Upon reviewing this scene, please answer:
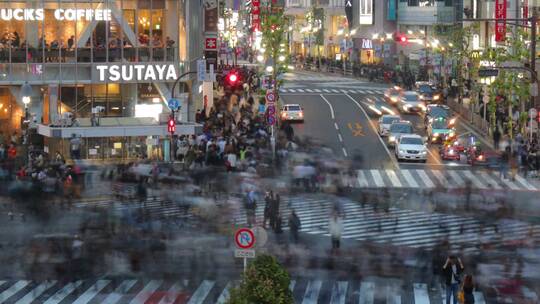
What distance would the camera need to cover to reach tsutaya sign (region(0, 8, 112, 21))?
5131 centimetres

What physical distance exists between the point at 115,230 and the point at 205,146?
17.6 m

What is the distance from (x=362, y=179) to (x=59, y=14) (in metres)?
16.9

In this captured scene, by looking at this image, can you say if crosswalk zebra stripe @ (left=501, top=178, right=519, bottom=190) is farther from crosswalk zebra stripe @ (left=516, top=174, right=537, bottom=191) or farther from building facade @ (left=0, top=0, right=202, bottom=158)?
building facade @ (left=0, top=0, right=202, bottom=158)

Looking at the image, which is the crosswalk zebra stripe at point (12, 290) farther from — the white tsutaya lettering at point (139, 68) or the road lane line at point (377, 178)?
the white tsutaya lettering at point (139, 68)

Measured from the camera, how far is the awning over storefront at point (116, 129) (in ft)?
146

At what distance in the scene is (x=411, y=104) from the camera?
67.9 metres

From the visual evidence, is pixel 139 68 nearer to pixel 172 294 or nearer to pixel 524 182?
pixel 524 182

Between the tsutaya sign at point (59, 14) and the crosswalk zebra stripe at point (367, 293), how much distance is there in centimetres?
3003

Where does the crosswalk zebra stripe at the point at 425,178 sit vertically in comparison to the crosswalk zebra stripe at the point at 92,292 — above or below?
above

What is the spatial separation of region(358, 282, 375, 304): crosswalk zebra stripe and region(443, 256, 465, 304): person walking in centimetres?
164

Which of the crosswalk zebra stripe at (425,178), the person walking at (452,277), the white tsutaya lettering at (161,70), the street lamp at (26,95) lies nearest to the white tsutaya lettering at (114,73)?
the white tsutaya lettering at (161,70)

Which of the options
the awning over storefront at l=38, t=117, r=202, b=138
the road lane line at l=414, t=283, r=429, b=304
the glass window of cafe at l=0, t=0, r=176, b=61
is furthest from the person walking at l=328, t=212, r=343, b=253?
the glass window of cafe at l=0, t=0, r=176, b=61

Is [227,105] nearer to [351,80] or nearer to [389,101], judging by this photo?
[389,101]

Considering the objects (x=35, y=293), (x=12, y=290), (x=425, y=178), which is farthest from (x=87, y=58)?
(x=35, y=293)
